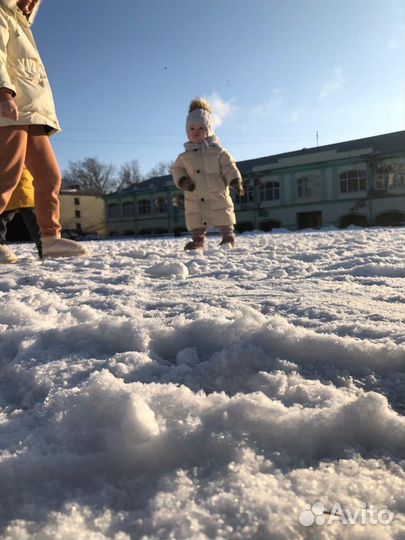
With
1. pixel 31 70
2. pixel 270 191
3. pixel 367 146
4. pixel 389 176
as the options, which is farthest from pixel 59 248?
pixel 367 146

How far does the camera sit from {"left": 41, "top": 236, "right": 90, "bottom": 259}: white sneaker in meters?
3.43

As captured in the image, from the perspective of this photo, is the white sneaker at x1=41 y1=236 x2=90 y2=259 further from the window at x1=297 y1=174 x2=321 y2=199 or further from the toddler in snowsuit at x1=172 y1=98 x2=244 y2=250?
the window at x1=297 y1=174 x2=321 y2=199

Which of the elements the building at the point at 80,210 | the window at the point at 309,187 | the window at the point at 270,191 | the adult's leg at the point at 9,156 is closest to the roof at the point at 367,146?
the window at the point at 270,191

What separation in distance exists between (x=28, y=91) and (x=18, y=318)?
246cm

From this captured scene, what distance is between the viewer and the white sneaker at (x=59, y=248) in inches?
135

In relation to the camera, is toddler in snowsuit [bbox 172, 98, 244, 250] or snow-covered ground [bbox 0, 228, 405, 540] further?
toddler in snowsuit [bbox 172, 98, 244, 250]

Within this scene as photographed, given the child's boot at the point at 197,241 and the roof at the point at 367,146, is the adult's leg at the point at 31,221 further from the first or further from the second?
the roof at the point at 367,146

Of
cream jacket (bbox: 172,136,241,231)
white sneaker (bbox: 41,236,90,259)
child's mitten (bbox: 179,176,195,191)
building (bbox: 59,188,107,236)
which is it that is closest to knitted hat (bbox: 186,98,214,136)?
cream jacket (bbox: 172,136,241,231)

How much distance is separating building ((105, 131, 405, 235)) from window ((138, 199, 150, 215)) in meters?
2.64

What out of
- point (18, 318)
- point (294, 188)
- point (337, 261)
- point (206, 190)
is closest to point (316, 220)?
point (294, 188)

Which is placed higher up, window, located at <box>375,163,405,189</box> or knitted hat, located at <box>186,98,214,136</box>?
window, located at <box>375,163,405,189</box>

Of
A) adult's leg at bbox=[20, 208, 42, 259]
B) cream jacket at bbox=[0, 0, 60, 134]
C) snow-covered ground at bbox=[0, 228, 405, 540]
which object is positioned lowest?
snow-covered ground at bbox=[0, 228, 405, 540]

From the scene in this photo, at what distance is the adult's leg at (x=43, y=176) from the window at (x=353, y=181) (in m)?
22.9

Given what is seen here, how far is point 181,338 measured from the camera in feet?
4.11
